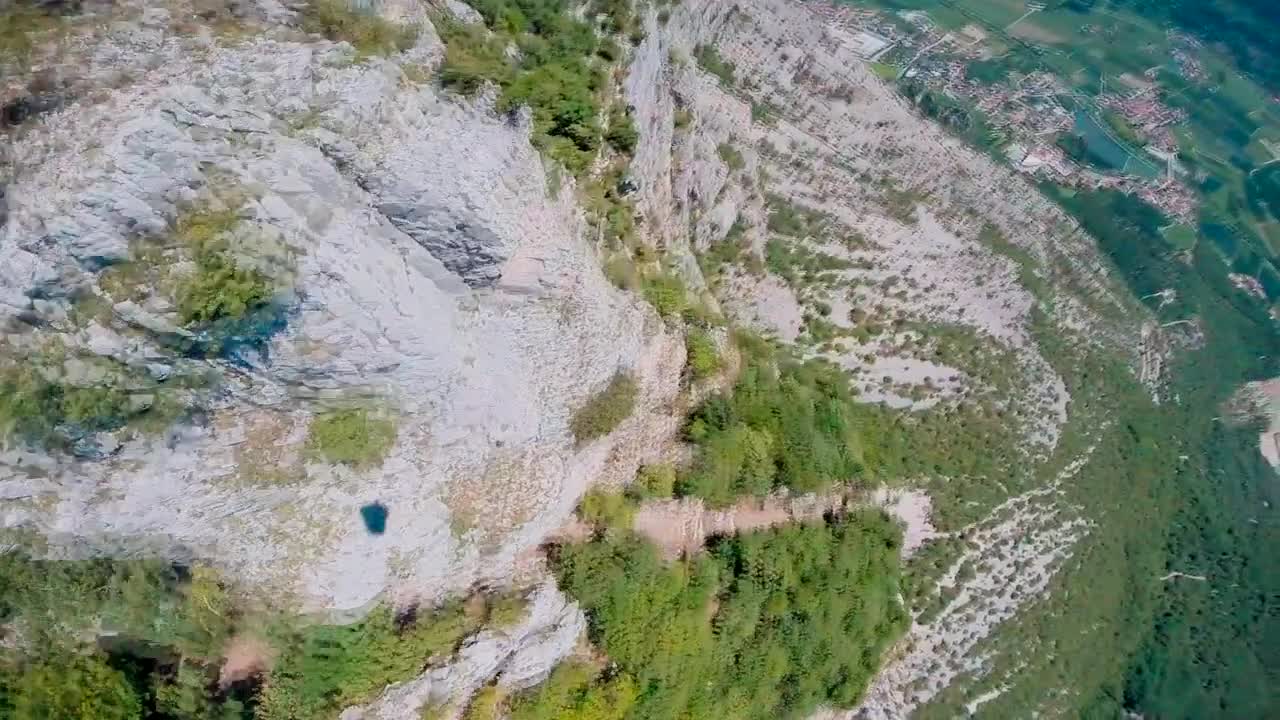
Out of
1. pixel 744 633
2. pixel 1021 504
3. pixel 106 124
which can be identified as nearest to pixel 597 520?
pixel 744 633

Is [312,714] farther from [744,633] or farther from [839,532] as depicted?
[839,532]

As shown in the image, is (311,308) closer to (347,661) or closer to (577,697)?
(347,661)

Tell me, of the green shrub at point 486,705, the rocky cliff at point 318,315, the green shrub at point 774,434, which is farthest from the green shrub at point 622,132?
the green shrub at point 486,705

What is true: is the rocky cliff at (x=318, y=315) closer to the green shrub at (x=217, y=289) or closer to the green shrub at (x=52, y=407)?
the green shrub at (x=52, y=407)

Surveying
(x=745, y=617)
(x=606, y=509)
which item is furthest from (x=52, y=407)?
(x=745, y=617)

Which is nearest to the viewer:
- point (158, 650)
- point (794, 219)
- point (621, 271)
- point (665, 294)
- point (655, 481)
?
point (158, 650)

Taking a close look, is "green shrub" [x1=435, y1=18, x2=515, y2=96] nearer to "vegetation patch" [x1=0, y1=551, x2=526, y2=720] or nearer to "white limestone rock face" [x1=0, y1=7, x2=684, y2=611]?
"white limestone rock face" [x1=0, y1=7, x2=684, y2=611]

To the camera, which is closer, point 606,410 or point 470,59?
point 470,59
